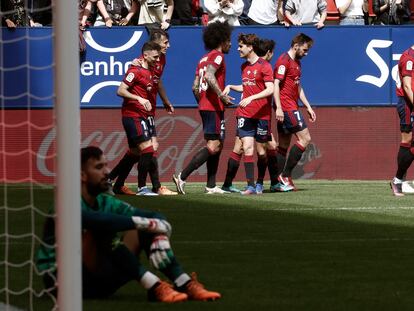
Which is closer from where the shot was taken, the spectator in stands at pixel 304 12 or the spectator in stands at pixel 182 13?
the spectator in stands at pixel 304 12

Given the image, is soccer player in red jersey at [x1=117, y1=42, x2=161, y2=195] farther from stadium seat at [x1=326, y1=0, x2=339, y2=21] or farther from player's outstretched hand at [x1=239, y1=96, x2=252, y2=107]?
stadium seat at [x1=326, y1=0, x2=339, y2=21]

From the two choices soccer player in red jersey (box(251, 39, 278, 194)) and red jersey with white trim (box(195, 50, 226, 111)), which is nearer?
red jersey with white trim (box(195, 50, 226, 111))

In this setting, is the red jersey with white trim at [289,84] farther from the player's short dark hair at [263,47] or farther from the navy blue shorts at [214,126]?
the navy blue shorts at [214,126]

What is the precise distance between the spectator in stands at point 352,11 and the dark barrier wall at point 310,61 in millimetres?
825

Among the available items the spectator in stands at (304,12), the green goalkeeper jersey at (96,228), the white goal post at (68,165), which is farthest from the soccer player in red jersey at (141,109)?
the white goal post at (68,165)

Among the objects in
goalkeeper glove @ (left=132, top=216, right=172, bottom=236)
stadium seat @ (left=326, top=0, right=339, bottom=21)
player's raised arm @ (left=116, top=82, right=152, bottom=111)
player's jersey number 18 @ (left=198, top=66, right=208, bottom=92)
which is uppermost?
stadium seat @ (left=326, top=0, right=339, bottom=21)

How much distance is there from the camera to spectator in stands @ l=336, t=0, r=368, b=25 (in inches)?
897

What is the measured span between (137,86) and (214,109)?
41.9 inches

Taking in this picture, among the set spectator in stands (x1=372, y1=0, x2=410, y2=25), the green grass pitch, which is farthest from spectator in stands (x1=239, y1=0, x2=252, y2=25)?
the green grass pitch

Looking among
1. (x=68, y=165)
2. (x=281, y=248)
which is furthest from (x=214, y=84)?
(x=68, y=165)

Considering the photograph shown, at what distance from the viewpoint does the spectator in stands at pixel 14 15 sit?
61.7 feet

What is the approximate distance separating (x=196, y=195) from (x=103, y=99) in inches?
166

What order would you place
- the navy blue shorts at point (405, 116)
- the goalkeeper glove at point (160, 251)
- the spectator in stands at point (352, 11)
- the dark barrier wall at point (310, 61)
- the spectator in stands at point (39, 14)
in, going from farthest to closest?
1. the spectator in stands at point (352, 11)
2. the dark barrier wall at point (310, 61)
3. the spectator in stands at point (39, 14)
4. the navy blue shorts at point (405, 116)
5. the goalkeeper glove at point (160, 251)

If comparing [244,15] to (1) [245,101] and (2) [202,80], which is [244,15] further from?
(1) [245,101]
